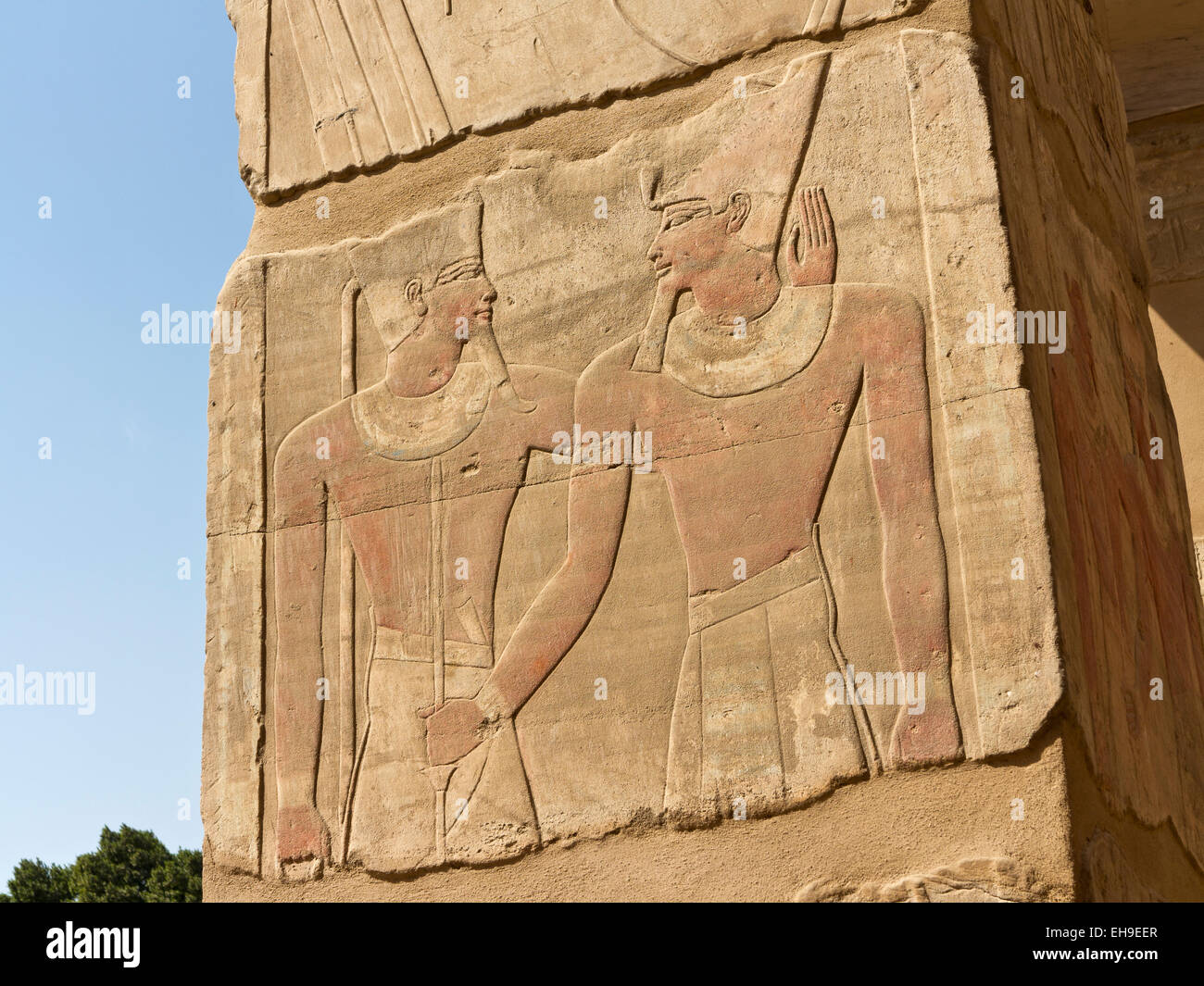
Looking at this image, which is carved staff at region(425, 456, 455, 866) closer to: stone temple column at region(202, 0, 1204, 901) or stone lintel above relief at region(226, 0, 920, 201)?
stone temple column at region(202, 0, 1204, 901)

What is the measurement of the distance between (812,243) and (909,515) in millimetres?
676

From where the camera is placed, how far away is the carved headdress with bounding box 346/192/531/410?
3775mm

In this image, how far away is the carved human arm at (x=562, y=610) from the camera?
3.41 meters

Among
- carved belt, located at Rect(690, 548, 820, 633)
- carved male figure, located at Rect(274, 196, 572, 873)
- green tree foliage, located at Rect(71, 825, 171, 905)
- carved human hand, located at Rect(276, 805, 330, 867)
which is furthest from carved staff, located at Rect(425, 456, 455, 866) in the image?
green tree foliage, located at Rect(71, 825, 171, 905)

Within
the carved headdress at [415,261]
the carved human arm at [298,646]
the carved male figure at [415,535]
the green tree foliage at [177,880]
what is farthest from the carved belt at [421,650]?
the green tree foliage at [177,880]

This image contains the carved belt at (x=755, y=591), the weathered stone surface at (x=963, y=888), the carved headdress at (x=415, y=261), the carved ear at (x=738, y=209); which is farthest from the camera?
the carved headdress at (x=415, y=261)

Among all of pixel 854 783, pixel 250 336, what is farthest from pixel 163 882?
pixel 854 783

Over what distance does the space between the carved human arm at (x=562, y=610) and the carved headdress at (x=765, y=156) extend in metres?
0.50

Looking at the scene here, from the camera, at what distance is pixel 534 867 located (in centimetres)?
334

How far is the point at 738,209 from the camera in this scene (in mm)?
3475

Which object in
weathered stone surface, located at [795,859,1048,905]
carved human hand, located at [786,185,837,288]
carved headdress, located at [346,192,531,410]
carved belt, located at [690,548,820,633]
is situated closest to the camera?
→ weathered stone surface, located at [795,859,1048,905]

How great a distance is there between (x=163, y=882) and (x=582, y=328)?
1385 cm

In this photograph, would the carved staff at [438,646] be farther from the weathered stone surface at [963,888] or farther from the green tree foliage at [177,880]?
the green tree foliage at [177,880]

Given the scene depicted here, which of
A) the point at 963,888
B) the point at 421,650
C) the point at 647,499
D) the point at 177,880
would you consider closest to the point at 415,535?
the point at 421,650
